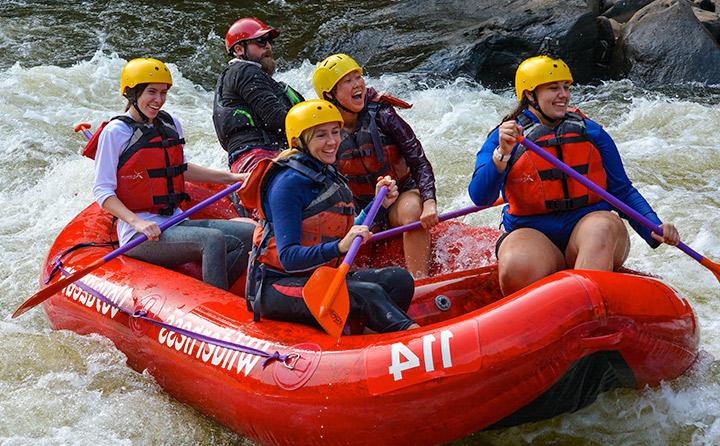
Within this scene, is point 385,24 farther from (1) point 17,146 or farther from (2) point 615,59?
(1) point 17,146

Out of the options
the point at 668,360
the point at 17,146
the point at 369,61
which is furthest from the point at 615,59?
the point at 668,360

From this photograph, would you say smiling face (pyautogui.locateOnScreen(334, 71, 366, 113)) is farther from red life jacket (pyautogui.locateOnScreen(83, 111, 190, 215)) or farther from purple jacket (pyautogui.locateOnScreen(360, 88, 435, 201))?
red life jacket (pyautogui.locateOnScreen(83, 111, 190, 215))

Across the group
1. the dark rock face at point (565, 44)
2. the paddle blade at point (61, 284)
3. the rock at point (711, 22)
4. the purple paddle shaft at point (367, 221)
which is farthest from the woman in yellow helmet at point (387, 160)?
the rock at point (711, 22)

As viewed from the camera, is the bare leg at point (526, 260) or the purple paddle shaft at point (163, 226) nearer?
the bare leg at point (526, 260)

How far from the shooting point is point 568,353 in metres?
3.20

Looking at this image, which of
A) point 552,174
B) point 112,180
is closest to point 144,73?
point 112,180

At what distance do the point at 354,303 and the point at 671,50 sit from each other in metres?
6.44

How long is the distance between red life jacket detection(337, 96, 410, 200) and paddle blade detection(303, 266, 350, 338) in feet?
3.48

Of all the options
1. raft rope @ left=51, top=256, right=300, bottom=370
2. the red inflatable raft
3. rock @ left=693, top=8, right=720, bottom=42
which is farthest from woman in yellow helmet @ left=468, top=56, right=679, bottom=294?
rock @ left=693, top=8, right=720, bottom=42

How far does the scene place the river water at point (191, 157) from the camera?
12.7ft

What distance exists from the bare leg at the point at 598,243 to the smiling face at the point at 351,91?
1204 mm

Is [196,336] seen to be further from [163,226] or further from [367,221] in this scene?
[367,221]

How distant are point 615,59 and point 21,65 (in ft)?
20.3

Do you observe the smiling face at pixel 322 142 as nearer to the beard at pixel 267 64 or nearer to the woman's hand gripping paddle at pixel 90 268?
the woman's hand gripping paddle at pixel 90 268
